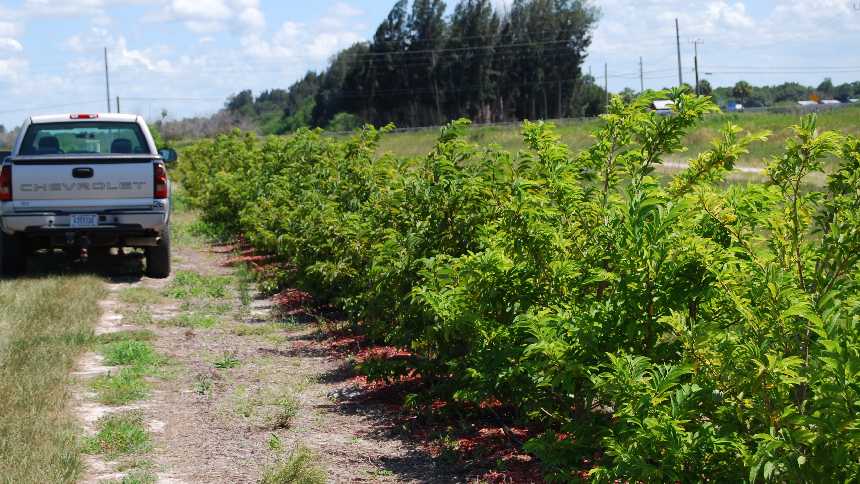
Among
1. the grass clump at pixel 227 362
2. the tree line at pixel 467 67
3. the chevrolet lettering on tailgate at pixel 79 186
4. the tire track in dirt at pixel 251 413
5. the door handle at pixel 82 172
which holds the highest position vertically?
the tree line at pixel 467 67

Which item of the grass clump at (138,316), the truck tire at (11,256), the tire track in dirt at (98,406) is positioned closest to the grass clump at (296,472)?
the tire track in dirt at (98,406)

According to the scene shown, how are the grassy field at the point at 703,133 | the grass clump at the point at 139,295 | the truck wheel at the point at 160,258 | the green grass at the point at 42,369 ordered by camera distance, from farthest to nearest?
the grassy field at the point at 703,133 < the truck wheel at the point at 160,258 < the grass clump at the point at 139,295 < the green grass at the point at 42,369

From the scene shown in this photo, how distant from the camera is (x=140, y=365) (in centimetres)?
848

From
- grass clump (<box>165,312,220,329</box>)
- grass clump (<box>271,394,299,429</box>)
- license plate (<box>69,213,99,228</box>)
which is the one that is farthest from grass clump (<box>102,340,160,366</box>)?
license plate (<box>69,213,99,228</box>)

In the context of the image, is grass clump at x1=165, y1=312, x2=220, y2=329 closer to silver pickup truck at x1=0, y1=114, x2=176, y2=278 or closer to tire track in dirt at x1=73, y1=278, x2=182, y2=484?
tire track in dirt at x1=73, y1=278, x2=182, y2=484

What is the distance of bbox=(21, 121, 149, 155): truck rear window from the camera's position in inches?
522

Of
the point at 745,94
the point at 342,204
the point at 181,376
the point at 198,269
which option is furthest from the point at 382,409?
the point at 745,94

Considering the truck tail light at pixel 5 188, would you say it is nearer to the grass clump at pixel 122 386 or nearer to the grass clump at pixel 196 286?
the grass clump at pixel 196 286

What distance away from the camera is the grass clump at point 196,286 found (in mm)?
12281

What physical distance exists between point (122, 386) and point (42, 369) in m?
0.70

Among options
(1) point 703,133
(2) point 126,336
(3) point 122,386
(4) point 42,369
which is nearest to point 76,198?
(2) point 126,336

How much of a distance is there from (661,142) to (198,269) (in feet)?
33.8

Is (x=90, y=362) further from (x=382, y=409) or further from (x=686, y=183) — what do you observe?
(x=686, y=183)

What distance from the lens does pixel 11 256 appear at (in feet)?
42.4
